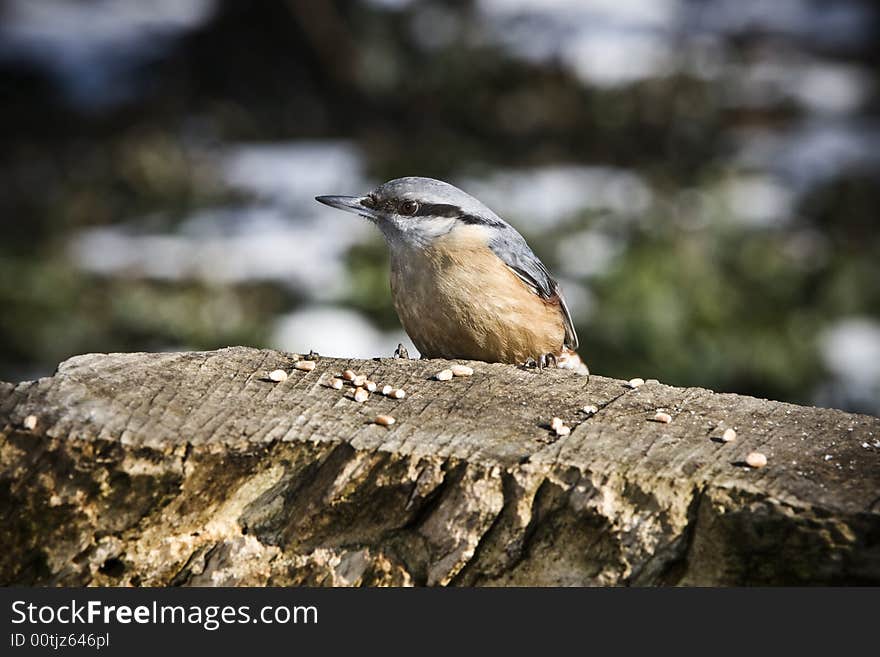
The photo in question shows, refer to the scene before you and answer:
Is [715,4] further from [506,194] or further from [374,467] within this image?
[374,467]

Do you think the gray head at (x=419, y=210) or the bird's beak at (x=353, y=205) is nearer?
the gray head at (x=419, y=210)

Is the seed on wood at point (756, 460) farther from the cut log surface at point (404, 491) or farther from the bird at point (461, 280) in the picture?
the bird at point (461, 280)

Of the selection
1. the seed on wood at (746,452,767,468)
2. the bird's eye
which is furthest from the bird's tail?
the seed on wood at (746,452,767,468)

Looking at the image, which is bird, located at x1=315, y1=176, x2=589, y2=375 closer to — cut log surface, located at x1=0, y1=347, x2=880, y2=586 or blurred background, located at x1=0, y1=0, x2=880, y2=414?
cut log surface, located at x1=0, y1=347, x2=880, y2=586

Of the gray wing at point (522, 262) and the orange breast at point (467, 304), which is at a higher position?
the gray wing at point (522, 262)

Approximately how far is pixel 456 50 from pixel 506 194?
62.1 inches

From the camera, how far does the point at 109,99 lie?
9000mm

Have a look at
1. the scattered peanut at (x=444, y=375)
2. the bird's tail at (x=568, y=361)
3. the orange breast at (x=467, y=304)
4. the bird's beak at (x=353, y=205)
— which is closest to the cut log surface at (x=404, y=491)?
the scattered peanut at (x=444, y=375)

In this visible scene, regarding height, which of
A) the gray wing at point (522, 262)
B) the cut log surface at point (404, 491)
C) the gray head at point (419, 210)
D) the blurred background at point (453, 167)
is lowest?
the cut log surface at point (404, 491)

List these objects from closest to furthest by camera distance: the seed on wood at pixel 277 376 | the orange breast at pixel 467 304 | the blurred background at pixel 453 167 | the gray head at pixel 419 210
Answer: the seed on wood at pixel 277 376
the orange breast at pixel 467 304
the gray head at pixel 419 210
the blurred background at pixel 453 167

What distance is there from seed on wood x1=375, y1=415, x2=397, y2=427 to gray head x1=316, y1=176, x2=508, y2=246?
4.09 feet

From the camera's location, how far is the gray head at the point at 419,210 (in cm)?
429

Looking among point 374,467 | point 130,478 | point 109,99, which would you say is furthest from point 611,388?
point 109,99

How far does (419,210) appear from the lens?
432 cm
